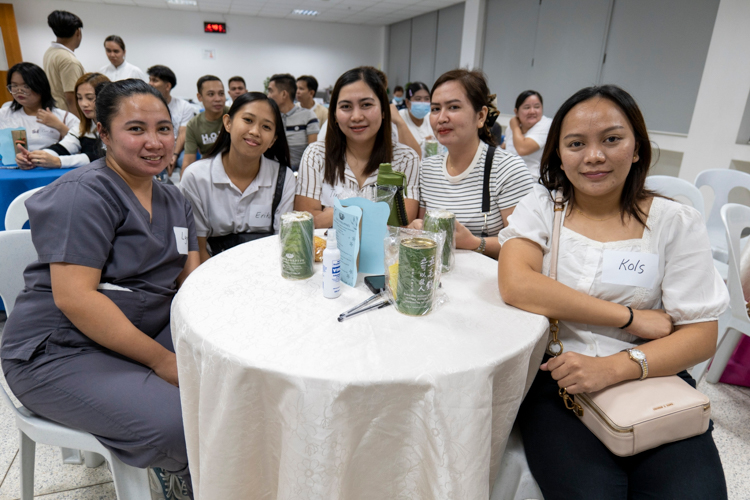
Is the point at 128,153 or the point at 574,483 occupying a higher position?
the point at 128,153

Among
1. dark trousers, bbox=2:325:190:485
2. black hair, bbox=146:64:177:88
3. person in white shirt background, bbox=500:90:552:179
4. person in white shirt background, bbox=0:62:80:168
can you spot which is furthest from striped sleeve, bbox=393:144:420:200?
black hair, bbox=146:64:177:88

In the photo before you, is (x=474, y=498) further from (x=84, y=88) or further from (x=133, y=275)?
(x=84, y=88)

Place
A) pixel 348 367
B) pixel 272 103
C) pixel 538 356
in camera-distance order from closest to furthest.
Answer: pixel 348 367 < pixel 538 356 < pixel 272 103

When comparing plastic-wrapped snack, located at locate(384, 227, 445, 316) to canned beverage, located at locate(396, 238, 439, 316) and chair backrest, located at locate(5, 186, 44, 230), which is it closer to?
canned beverage, located at locate(396, 238, 439, 316)

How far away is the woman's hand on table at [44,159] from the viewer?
2633mm

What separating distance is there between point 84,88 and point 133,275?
242cm

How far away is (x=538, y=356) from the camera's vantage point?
109cm

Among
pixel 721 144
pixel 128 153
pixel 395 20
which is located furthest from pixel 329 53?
pixel 128 153

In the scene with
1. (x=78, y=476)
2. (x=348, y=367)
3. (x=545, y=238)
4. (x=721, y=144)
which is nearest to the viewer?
(x=348, y=367)

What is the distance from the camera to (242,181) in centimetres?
208

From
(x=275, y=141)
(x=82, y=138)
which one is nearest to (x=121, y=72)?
(x=82, y=138)

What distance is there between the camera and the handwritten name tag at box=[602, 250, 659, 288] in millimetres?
1170

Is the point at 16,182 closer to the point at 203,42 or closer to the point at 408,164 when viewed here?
the point at 408,164

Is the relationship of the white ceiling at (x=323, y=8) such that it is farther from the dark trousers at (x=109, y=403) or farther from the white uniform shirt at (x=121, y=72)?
the dark trousers at (x=109, y=403)
